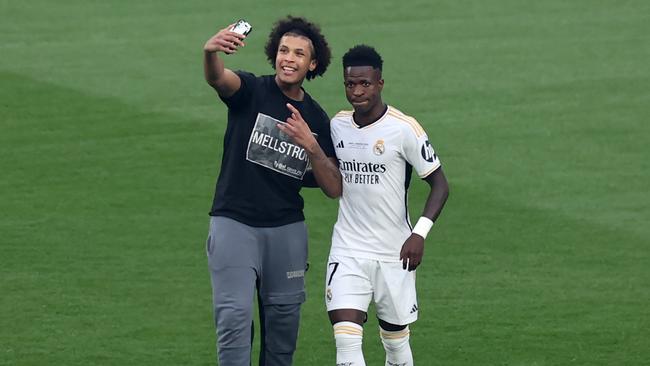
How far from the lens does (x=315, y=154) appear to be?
934 centimetres

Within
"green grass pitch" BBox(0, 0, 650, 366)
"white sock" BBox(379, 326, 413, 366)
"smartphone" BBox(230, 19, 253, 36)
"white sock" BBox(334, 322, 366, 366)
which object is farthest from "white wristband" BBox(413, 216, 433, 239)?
"green grass pitch" BBox(0, 0, 650, 366)

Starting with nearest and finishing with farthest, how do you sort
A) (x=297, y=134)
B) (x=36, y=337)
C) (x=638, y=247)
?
(x=297, y=134)
(x=36, y=337)
(x=638, y=247)

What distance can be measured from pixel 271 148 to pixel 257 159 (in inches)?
4.3

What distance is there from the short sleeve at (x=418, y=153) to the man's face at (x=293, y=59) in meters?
0.75

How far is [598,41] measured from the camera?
75.1 ft

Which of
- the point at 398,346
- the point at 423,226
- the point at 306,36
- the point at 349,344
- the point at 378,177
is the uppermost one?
the point at 306,36

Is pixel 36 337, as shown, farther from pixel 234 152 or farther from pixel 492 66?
pixel 492 66

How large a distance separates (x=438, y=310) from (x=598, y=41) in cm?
1127

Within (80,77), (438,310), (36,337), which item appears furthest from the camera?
(80,77)

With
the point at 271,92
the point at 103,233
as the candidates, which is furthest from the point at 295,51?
the point at 103,233

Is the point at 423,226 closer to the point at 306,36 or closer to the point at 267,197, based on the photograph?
the point at 267,197

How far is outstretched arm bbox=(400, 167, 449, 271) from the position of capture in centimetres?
934

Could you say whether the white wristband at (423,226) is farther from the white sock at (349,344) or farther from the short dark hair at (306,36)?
the short dark hair at (306,36)

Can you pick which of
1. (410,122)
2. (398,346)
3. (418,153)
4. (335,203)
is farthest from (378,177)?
(335,203)
